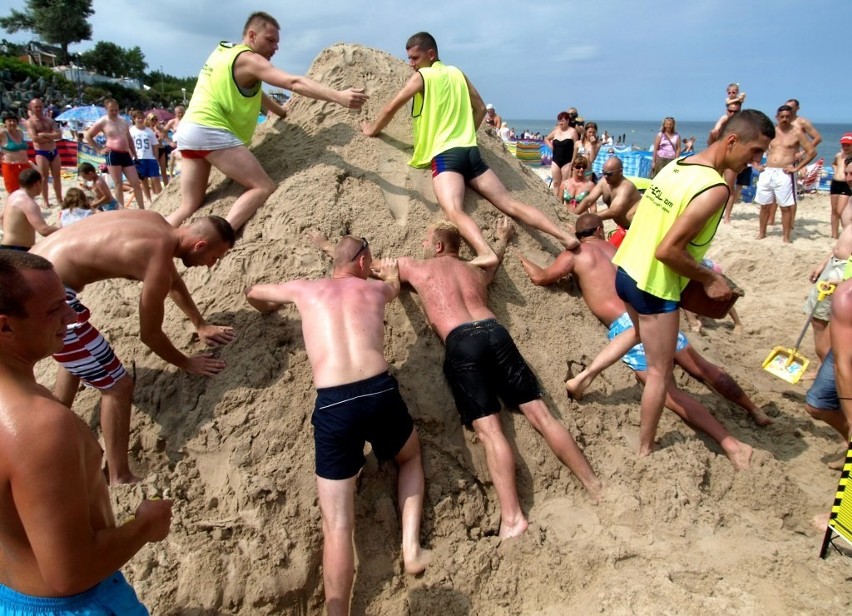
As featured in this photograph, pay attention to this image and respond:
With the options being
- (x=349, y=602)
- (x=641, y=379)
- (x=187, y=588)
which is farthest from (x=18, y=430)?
(x=641, y=379)

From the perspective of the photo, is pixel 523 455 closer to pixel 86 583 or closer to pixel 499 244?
pixel 499 244

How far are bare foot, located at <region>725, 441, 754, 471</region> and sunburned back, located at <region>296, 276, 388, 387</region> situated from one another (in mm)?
2361

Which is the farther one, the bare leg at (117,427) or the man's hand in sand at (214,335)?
the man's hand in sand at (214,335)

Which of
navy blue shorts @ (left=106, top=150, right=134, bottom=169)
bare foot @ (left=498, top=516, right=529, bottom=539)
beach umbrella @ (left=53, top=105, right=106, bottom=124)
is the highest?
beach umbrella @ (left=53, top=105, right=106, bottom=124)

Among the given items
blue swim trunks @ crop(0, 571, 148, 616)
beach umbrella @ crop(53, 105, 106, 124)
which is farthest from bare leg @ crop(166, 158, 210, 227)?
beach umbrella @ crop(53, 105, 106, 124)

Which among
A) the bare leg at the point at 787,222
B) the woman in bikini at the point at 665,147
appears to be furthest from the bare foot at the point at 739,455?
the woman in bikini at the point at 665,147

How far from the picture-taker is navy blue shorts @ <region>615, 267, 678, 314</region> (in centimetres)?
314

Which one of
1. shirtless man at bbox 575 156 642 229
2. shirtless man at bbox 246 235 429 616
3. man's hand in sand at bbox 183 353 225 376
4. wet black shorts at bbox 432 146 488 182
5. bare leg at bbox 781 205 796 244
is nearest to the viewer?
shirtless man at bbox 246 235 429 616

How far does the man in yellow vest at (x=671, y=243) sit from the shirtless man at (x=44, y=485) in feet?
8.72

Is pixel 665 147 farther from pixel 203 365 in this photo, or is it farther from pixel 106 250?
pixel 106 250

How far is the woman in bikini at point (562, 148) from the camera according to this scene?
31.9 ft

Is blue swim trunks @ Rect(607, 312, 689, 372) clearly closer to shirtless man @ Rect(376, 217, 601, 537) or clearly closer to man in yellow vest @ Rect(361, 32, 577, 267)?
man in yellow vest @ Rect(361, 32, 577, 267)

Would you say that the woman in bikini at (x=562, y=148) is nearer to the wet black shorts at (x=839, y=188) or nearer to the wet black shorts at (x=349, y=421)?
the wet black shorts at (x=839, y=188)

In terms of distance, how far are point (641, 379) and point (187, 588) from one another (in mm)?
3117
